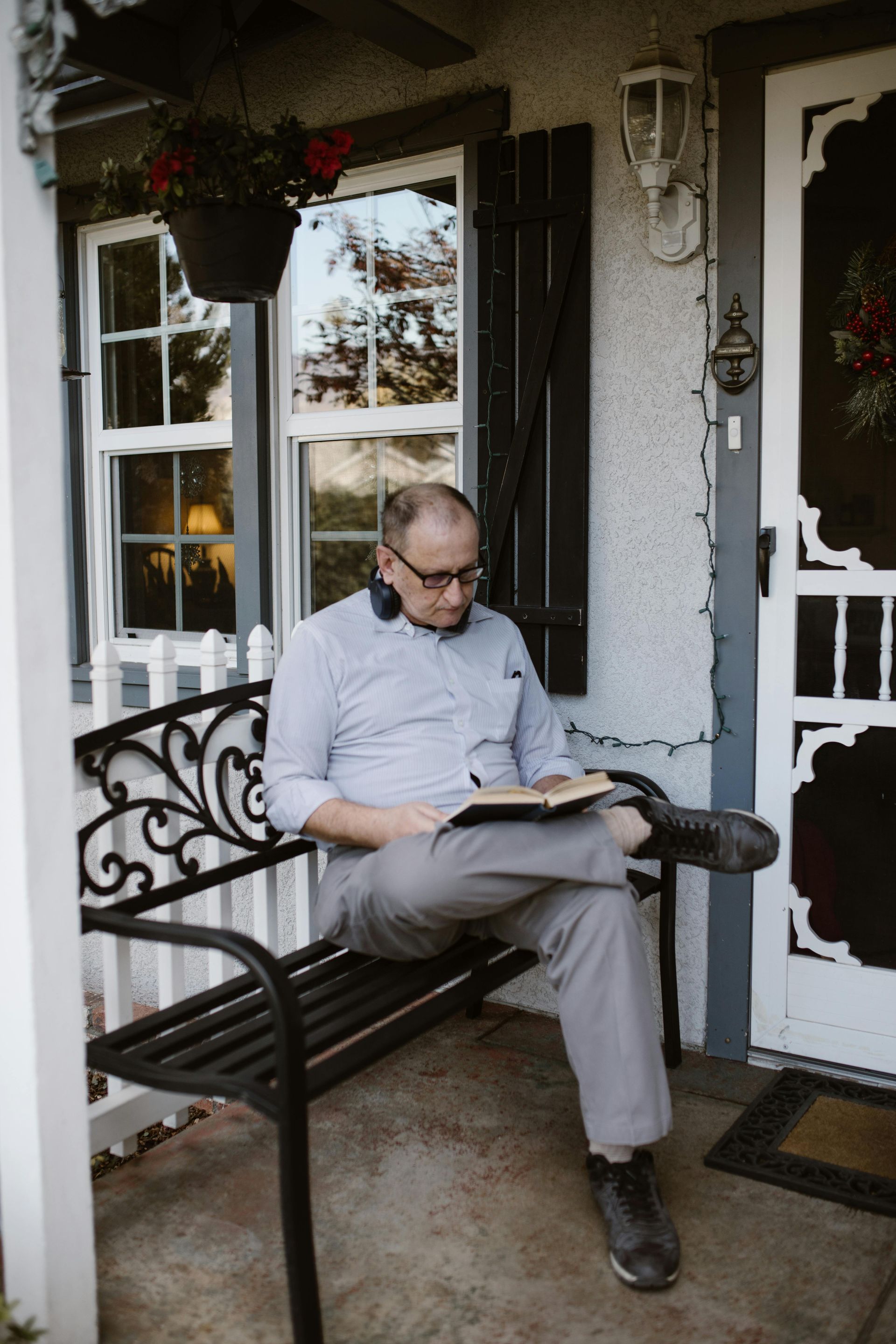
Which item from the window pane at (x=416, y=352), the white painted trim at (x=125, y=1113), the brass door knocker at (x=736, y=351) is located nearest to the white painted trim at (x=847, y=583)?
the brass door knocker at (x=736, y=351)

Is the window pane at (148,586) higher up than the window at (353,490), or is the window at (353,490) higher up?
the window at (353,490)

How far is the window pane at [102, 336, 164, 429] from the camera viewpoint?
3.93 meters

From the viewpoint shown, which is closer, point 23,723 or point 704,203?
point 23,723

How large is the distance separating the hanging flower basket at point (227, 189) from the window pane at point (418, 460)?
0.75 m

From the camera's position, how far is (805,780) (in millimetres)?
2795

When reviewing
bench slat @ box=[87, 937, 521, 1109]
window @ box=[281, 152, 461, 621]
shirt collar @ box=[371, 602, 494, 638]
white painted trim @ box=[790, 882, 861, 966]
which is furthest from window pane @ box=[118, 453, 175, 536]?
white painted trim @ box=[790, 882, 861, 966]

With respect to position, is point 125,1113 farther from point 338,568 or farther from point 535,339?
point 535,339

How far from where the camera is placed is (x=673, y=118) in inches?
104

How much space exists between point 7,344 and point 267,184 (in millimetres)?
1281

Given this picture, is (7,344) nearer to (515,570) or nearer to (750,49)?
(515,570)

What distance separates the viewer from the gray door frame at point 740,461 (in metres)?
2.60

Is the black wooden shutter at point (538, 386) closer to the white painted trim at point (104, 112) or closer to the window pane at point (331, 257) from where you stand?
the window pane at point (331, 257)

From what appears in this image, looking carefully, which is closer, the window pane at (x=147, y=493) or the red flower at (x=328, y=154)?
the red flower at (x=328, y=154)

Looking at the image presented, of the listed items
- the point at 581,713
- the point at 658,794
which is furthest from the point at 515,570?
the point at 658,794
